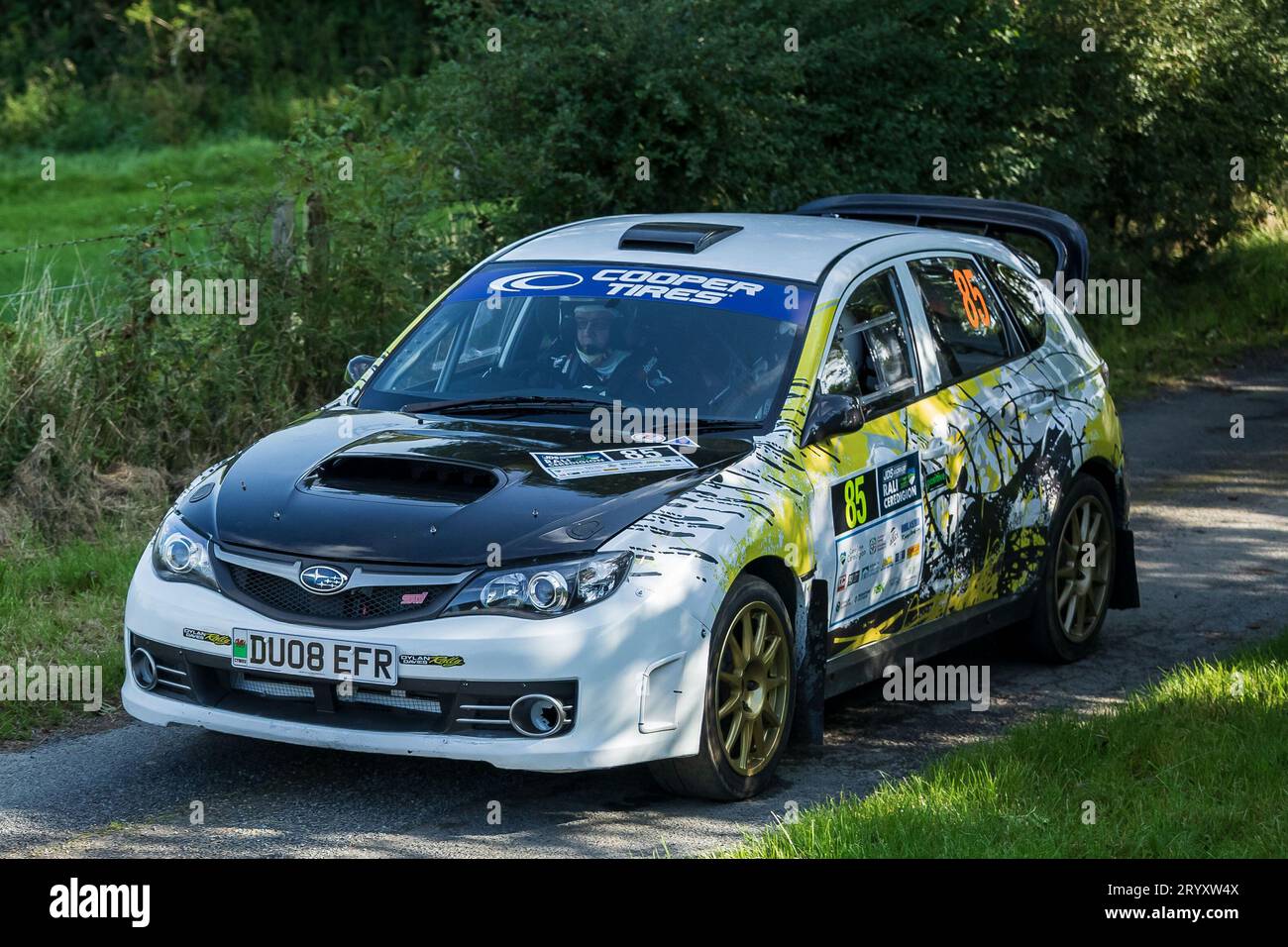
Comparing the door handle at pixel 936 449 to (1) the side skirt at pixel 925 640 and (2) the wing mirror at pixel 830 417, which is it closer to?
(2) the wing mirror at pixel 830 417

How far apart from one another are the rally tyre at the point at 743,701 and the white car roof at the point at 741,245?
1.53 meters

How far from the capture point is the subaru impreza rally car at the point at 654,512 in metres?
5.66

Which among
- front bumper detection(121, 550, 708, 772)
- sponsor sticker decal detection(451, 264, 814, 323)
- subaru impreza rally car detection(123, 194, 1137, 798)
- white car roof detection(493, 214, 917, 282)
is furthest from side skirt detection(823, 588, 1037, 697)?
white car roof detection(493, 214, 917, 282)

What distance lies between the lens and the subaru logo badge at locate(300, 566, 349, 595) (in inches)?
224

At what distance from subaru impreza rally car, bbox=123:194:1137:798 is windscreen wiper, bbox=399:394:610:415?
0.05ft

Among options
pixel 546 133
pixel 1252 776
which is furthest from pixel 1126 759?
pixel 546 133

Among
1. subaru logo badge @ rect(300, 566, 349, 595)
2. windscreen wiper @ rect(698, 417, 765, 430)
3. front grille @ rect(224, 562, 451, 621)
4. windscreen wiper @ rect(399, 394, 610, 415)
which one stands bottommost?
front grille @ rect(224, 562, 451, 621)

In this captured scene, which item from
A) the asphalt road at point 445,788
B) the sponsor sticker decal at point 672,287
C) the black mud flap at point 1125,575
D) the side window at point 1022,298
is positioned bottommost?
the asphalt road at point 445,788

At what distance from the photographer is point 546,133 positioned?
1226 centimetres

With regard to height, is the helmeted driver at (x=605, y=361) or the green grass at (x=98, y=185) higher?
the green grass at (x=98, y=185)

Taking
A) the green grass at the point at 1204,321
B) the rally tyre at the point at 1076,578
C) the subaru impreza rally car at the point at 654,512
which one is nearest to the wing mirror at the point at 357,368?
the subaru impreza rally car at the point at 654,512

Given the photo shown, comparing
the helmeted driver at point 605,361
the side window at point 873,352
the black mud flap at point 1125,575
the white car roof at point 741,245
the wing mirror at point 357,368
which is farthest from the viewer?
the black mud flap at point 1125,575

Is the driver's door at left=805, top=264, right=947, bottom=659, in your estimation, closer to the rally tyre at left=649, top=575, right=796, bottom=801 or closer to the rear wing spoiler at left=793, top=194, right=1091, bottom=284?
the rally tyre at left=649, top=575, right=796, bottom=801

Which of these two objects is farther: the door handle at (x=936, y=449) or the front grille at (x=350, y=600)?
the door handle at (x=936, y=449)
